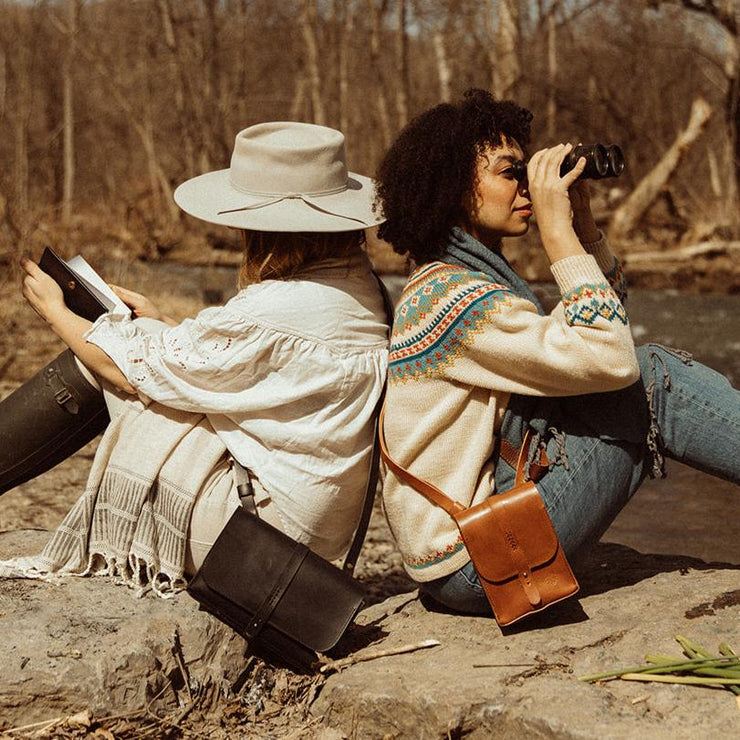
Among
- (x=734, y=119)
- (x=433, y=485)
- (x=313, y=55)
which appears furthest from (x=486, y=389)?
(x=313, y=55)

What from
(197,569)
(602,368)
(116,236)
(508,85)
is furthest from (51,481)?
(116,236)

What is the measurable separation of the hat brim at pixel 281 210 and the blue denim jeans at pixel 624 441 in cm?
67

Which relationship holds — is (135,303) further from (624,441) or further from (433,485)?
(624,441)

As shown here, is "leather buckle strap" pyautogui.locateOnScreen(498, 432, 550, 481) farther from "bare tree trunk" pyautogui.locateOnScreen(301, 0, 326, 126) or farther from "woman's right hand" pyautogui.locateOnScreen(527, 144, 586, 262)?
"bare tree trunk" pyautogui.locateOnScreen(301, 0, 326, 126)

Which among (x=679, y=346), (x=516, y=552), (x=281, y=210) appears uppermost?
(x=281, y=210)

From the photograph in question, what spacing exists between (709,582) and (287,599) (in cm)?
107

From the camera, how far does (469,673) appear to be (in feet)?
7.54

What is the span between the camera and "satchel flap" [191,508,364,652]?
2461 mm

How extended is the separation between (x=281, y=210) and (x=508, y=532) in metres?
0.93

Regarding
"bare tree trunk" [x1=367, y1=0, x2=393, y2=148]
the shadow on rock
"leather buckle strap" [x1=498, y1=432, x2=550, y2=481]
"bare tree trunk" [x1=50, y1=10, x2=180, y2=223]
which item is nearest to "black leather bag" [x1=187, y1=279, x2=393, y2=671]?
"leather buckle strap" [x1=498, y1=432, x2=550, y2=481]

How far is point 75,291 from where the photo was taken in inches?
110

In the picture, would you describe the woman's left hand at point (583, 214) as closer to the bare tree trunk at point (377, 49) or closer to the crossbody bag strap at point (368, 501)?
the crossbody bag strap at point (368, 501)

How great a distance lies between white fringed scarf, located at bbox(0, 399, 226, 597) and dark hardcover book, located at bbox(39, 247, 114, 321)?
0.31 metres

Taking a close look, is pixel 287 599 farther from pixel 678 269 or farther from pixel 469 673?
pixel 678 269
